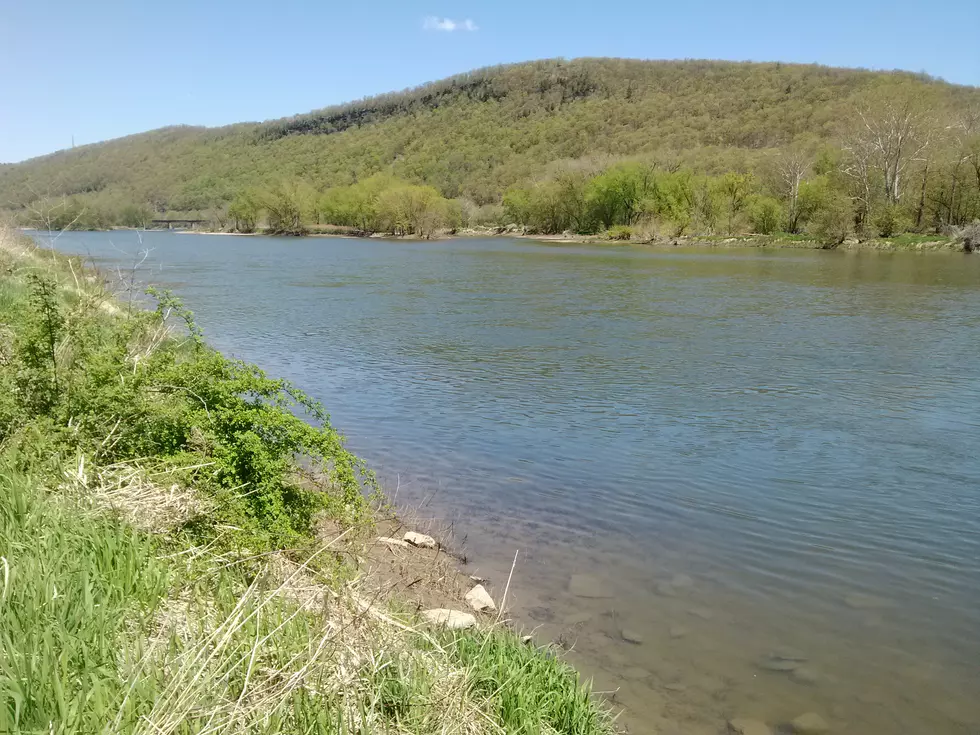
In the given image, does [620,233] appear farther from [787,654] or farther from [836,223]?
[787,654]

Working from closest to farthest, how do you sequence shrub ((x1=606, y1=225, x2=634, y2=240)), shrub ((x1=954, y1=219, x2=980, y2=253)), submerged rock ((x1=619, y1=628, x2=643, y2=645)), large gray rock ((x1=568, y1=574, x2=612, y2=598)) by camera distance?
submerged rock ((x1=619, y1=628, x2=643, y2=645))
large gray rock ((x1=568, y1=574, x2=612, y2=598))
shrub ((x1=954, y1=219, x2=980, y2=253))
shrub ((x1=606, y1=225, x2=634, y2=240))

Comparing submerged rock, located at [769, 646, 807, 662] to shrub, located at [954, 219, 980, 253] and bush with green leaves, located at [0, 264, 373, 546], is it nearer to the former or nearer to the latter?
bush with green leaves, located at [0, 264, 373, 546]

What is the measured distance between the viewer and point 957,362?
1584cm

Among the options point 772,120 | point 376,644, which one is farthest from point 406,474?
point 772,120

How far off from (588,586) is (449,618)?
1.81 m

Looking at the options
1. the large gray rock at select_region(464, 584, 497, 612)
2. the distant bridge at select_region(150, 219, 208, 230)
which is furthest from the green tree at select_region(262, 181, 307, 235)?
the large gray rock at select_region(464, 584, 497, 612)

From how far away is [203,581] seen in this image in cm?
442

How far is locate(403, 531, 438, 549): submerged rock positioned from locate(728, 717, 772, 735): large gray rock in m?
3.31

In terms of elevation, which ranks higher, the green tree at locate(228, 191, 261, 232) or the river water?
the green tree at locate(228, 191, 261, 232)

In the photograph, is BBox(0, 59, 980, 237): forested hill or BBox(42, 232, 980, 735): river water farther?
BBox(0, 59, 980, 237): forested hill

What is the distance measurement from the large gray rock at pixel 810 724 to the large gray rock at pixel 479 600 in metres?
2.36

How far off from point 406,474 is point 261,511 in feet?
12.4

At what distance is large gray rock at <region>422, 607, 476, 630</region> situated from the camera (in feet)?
16.6

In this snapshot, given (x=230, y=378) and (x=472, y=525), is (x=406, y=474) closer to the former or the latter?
(x=472, y=525)
